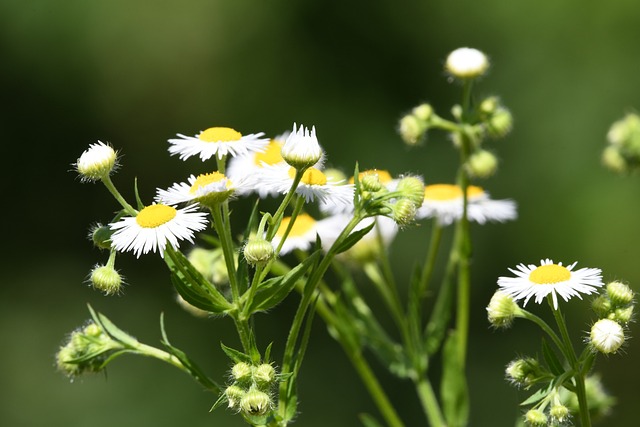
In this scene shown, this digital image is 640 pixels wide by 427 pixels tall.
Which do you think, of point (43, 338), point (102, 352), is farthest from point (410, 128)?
point (43, 338)

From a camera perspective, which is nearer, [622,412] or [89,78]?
[622,412]

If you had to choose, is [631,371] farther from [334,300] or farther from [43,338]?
[334,300]

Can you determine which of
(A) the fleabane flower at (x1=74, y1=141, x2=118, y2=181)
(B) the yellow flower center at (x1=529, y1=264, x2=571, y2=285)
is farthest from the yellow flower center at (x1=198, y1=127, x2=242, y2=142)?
(B) the yellow flower center at (x1=529, y1=264, x2=571, y2=285)

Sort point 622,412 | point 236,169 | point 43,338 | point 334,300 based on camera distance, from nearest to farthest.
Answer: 1. point 334,300
2. point 236,169
3. point 622,412
4. point 43,338

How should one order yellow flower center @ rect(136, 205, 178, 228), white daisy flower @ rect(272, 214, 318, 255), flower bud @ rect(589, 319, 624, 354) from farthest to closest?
white daisy flower @ rect(272, 214, 318, 255) → yellow flower center @ rect(136, 205, 178, 228) → flower bud @ rect(589, 319, 624, 354)

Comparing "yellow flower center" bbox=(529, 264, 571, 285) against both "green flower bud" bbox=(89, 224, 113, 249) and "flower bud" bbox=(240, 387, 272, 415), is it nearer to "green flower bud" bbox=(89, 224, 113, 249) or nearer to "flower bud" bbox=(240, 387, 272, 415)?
"flower bud" bbox=(240, 387, 272, 415)

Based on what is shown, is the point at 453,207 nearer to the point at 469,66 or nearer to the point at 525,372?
the point at 469,66

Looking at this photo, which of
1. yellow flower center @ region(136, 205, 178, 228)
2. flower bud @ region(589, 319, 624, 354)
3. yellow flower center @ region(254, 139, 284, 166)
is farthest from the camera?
yellow flower center @ region(254, 139, 284, 166)

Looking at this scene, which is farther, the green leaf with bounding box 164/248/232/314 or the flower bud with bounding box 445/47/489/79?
the flower bud with bounding box 445/47/489/79
